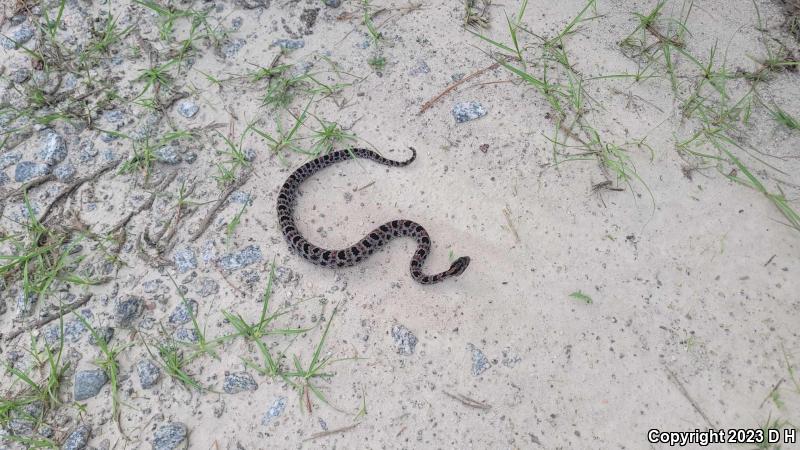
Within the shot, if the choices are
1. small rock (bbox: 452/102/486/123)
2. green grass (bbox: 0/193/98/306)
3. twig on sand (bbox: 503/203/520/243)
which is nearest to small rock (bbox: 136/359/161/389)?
green grass (bbox: 0/193/98/306)

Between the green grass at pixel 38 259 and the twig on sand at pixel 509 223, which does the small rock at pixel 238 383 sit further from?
the twig on sand at pixel 509 223

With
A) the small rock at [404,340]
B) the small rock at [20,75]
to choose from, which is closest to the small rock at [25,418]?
the small rock at [404,340]

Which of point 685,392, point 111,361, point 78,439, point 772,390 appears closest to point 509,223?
point 685,392

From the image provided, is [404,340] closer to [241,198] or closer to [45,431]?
[241,198]

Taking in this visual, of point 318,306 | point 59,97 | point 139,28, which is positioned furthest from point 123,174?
point 318,306

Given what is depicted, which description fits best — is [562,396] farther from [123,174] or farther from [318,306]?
[123,174]

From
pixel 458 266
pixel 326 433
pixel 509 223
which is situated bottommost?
pixel 326 433
